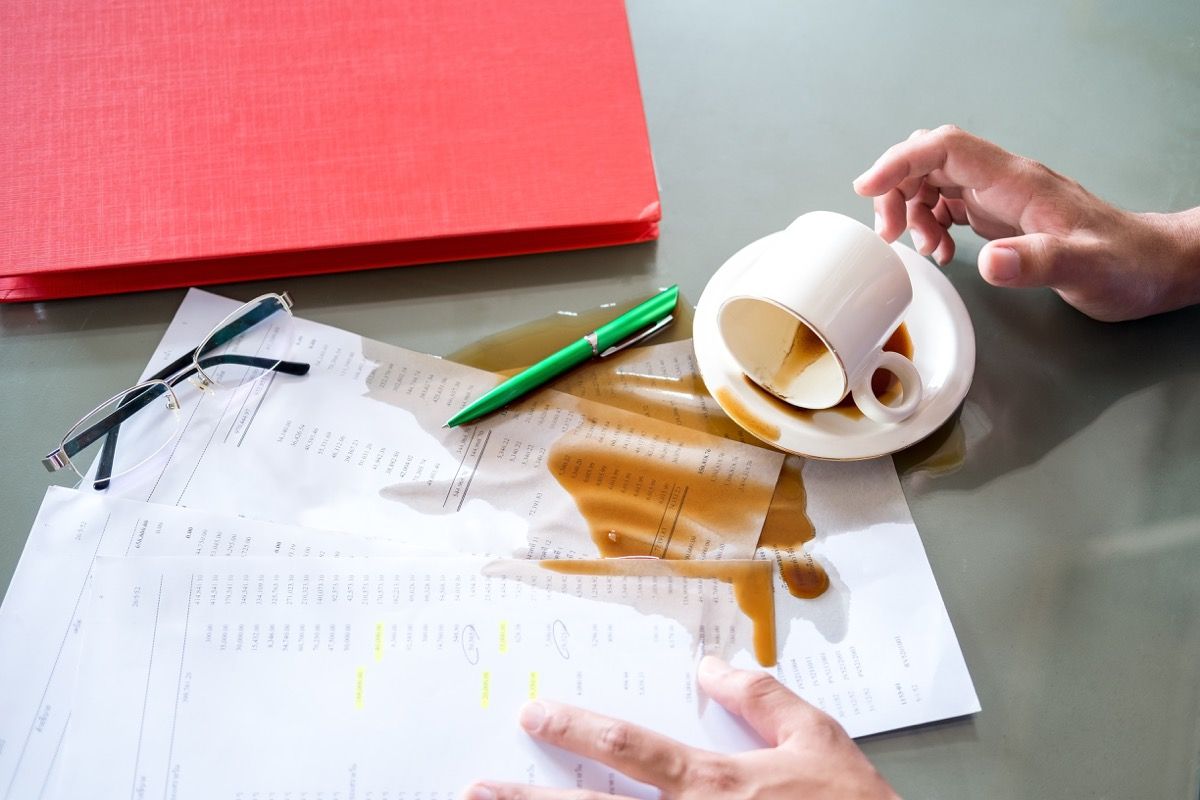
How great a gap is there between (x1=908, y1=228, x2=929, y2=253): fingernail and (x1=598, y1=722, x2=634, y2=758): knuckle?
0.50 metres

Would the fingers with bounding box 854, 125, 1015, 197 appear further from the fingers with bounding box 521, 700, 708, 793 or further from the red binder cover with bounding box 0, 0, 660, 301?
the fingers with bounding box 521, 700, 708, 793

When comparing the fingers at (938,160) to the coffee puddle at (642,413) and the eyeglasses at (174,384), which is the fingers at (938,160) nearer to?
the coffee puddle at (642,413)

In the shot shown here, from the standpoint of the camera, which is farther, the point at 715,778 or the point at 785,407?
the point at 785,407

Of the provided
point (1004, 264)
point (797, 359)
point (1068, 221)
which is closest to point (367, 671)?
point (797, 359)

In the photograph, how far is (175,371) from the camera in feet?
2.44

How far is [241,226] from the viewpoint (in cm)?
78

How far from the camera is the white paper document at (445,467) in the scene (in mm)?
687

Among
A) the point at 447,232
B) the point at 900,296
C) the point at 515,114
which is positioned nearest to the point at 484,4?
the point at 515,114

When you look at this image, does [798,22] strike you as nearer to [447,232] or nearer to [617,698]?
[447,232]

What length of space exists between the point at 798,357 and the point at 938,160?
22 cm

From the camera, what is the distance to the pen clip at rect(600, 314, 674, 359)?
0.76 m

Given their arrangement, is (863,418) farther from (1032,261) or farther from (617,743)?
(617,743)

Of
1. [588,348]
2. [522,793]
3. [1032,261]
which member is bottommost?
[522,793]

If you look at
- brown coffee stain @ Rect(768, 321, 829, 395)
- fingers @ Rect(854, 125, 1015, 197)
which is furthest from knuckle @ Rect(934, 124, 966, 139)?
brown coffee stain @ Rect(768, 321, 829, 395)
